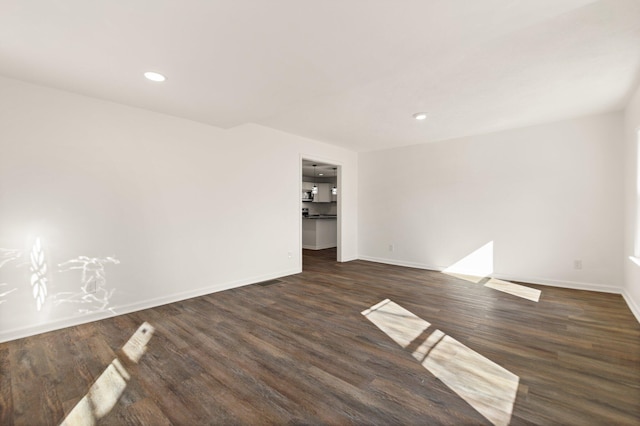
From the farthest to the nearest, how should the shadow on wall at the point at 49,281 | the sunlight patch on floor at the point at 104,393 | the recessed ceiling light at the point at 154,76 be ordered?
the shadow on wall at the point at 49,281 < the recessed ceiling light at the point at 154,76 < the sunlight patch on floor at the point at 104,393

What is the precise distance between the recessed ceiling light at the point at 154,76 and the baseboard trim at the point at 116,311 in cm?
242

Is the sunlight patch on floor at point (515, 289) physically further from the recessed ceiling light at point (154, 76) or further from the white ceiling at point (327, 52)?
the recessed ceiling light at point (154, 76)

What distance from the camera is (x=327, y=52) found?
1984mm

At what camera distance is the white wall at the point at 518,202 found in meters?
3.84

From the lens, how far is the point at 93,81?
248cm

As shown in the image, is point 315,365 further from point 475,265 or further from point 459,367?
point 475,265

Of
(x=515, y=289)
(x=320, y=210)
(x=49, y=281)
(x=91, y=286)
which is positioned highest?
(x=320, y=210)

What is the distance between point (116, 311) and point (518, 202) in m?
5.75

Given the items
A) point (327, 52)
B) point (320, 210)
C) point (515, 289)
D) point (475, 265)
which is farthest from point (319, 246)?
point (327, 52)

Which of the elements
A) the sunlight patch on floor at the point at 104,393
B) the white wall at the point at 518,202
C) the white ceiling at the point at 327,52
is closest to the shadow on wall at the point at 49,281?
the sunlight patch on floor at the point at 104,393

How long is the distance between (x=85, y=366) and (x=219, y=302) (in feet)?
4.86

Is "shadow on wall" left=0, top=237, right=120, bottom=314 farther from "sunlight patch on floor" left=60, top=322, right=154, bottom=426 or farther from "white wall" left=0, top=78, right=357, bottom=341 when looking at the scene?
"sunlight patch on floor" left=60, top=322, right=154, bottom=426

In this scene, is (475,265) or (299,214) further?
(299,214)

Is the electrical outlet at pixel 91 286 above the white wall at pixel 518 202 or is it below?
below
